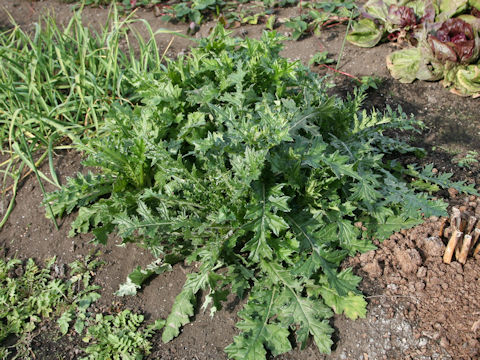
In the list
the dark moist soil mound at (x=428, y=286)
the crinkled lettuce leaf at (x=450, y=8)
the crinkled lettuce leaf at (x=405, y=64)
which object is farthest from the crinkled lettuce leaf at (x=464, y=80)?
the dark moist soil mound at (x=428, y=286)

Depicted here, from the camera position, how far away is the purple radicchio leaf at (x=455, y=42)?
Answer: 3.30 meters

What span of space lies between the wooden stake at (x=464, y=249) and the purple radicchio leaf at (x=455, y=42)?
70.7 inches

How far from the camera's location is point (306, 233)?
2.33 m

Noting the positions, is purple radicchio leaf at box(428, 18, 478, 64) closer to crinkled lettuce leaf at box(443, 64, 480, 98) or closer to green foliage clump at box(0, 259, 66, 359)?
crinkled lettuce leaf at box(443, 64, 480, 98)

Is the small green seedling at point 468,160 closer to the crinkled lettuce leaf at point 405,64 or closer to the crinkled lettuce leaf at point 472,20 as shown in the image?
the crinkled lettuce leaf at point 405,64

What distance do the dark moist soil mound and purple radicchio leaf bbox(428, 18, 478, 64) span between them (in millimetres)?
1432

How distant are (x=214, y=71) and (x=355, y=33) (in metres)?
1.78

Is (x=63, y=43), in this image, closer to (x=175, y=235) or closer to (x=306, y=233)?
(x=175, y=235)

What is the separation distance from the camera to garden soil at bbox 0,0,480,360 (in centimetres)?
209

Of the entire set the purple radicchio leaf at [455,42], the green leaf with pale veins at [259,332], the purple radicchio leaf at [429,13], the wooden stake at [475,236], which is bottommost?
the green leaf with pale veins at [259,332]

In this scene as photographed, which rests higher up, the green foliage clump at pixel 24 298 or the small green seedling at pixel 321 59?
the small green seedling at pixel 321 59

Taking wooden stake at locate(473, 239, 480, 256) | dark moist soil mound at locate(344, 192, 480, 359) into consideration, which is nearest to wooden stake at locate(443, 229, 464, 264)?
dark moist soil mound at locate(344, 192, 480, 359)

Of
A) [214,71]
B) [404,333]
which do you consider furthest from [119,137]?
[404,333]

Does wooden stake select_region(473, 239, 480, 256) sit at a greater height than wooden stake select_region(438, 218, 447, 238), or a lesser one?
lesser
